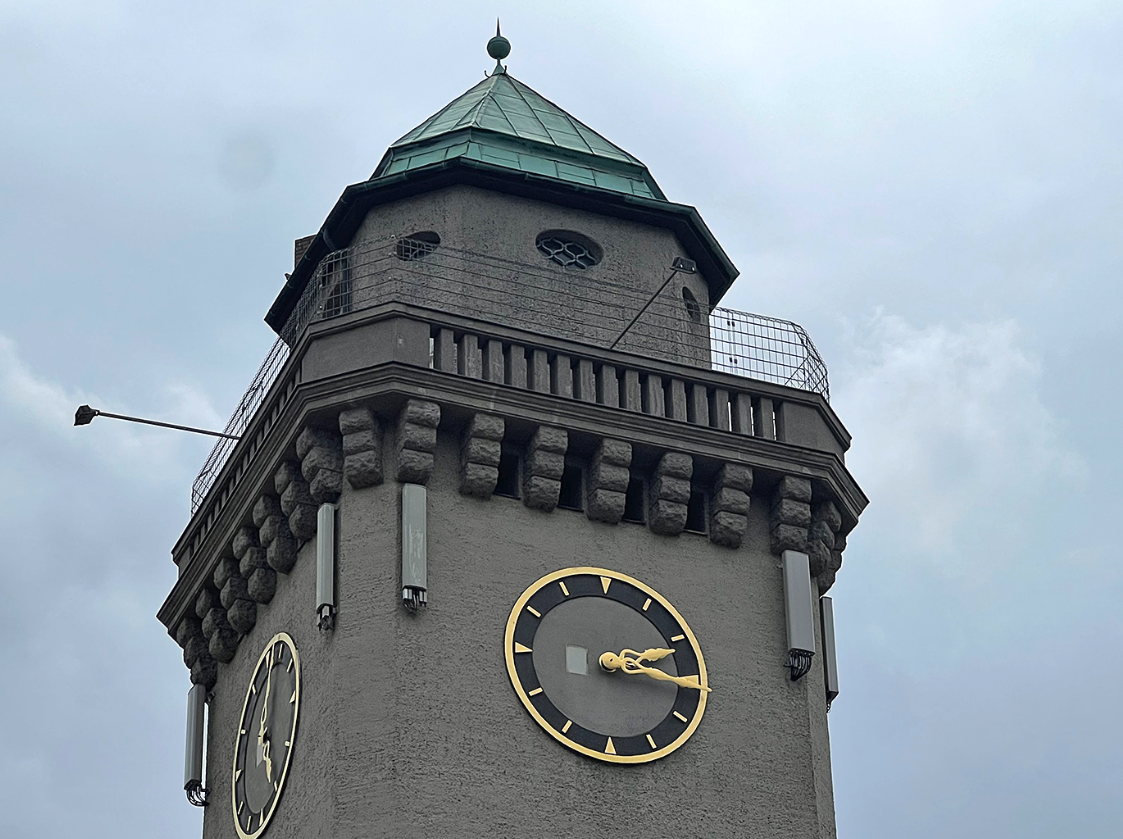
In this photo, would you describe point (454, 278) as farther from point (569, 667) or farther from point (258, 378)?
point (569, 667)

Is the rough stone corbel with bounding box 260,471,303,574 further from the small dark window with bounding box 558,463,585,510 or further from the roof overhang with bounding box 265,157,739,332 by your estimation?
the roof overhang with bounding box 265,157,739,332

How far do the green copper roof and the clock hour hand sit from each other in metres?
7.09

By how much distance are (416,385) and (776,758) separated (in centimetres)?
595

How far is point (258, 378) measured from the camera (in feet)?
112

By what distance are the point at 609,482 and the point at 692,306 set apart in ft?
14.7

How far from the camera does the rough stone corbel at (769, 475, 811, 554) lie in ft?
107

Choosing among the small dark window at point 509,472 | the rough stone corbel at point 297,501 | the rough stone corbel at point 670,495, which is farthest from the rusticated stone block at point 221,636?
the rough stone corbel at point 670,495

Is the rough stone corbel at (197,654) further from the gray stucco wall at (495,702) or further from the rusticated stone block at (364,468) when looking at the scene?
the rusticated stone block at (364,468)

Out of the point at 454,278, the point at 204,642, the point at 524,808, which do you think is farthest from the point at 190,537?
the point at 524,808

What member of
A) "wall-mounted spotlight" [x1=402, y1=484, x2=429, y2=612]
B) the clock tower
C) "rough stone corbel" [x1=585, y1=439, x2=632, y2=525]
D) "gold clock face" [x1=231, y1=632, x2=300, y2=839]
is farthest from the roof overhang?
"gold clock face" [x1=231, y1=632, x2=300, y2=839]

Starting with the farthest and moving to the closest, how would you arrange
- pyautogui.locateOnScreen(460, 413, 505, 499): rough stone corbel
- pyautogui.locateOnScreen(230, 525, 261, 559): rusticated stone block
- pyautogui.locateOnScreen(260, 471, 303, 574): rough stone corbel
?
pyautogui.locateOnScreen(230, 525, 261, 559): rusticated stone block, pyautogui.locateOnScreen(260, 471, 303, 574): rough stone corbel, pyautogui.locateOnScreen(460, 413, 505, 499): rough stone corbel

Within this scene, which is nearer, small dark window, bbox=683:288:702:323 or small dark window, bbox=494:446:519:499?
small dark window, bbox=494:446:519:499

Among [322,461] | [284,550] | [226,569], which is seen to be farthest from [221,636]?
[322,461]

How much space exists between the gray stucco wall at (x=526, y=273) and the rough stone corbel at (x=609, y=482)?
2.26m
